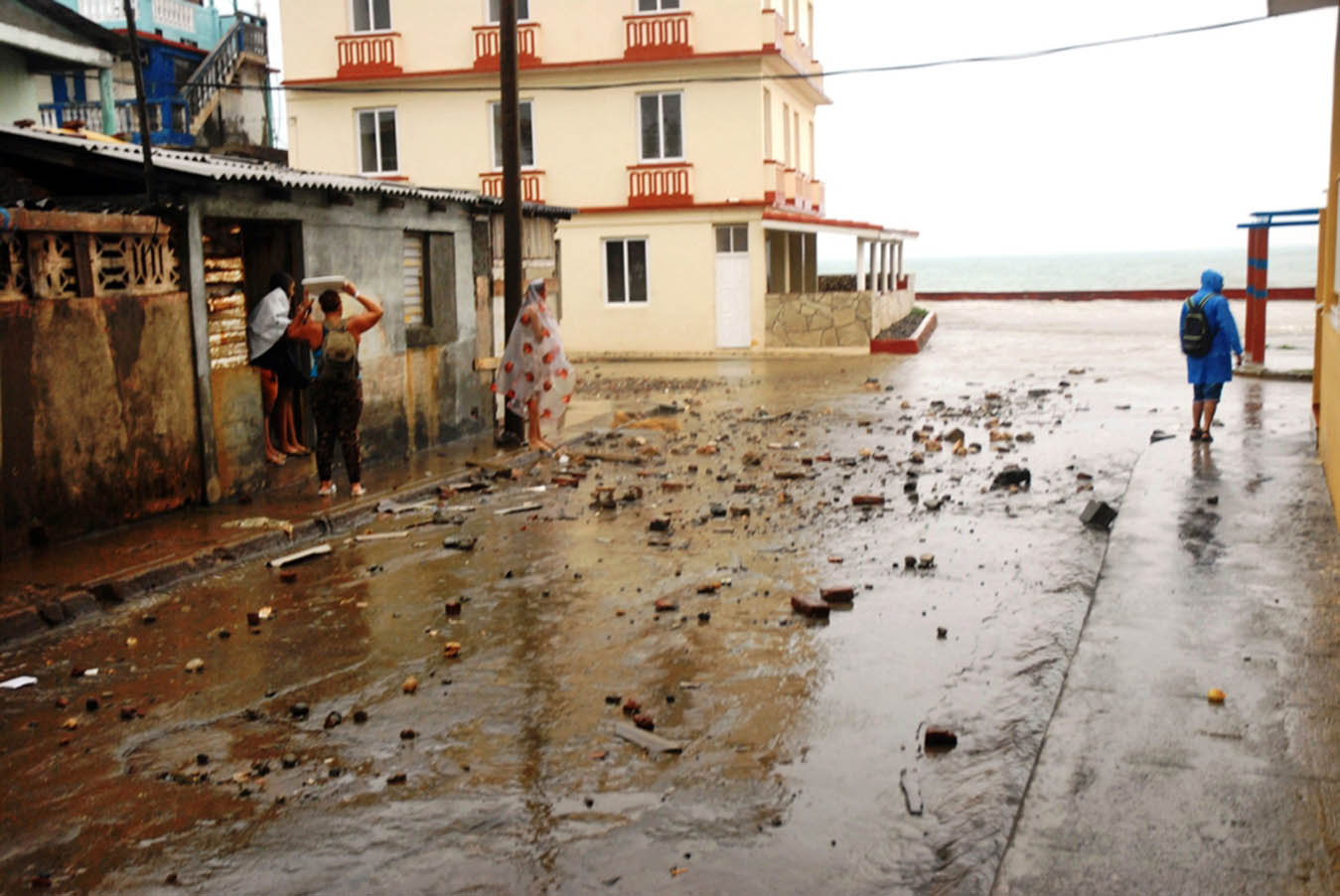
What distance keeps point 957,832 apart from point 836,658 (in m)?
2.28

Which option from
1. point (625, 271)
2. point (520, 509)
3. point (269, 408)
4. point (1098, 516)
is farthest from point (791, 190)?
point (1098, 516)

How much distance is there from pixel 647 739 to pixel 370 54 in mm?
30534

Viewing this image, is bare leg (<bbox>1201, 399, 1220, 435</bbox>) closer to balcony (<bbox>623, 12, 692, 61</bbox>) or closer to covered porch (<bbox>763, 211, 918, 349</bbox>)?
covered porch (<bbox>763, 211, 918, 349</bbox>)

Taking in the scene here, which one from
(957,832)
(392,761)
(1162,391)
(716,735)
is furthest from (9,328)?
(1162,391)

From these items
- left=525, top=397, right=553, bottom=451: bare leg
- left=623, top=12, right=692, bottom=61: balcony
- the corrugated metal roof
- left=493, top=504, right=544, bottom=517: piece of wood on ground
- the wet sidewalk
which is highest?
left=623, top=12, right=692, bottom=61: balcony

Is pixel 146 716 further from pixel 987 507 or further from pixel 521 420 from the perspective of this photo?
pixel 521 420

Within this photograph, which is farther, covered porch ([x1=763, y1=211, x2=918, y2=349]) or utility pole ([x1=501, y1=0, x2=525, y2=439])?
covered porch ([x1=763, y1=211, x2=918, y2=349])

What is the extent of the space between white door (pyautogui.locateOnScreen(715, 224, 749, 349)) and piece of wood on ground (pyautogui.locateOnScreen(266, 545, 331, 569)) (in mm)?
22497

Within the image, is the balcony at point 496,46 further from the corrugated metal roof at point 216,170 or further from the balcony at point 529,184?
the corrugated metal roof at point 216,170

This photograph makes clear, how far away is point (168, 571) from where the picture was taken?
9305 millimetres

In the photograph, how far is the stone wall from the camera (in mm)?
30938

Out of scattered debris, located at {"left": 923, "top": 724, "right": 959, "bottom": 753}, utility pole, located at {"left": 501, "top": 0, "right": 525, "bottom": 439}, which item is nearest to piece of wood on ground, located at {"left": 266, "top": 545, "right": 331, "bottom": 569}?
utility pole, located at {"left": 501, "top": 0, "right": 525, "bottom": 439}

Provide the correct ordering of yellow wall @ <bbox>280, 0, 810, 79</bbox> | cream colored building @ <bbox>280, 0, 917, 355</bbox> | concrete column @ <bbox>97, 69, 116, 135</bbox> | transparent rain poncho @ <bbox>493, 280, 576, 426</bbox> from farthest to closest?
Result: cream colored building @ <bbox>280, 0, 917, 355</bbox>, yellow wall @ <bbox>280, 0, 810, 79</bbox>, concrete column @ <bbox>97, 69, 116, 135</bbox>, transparent rain poncho @ <bbox>493, 280, 576, 426</bbox>

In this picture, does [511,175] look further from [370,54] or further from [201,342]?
[370,54]
